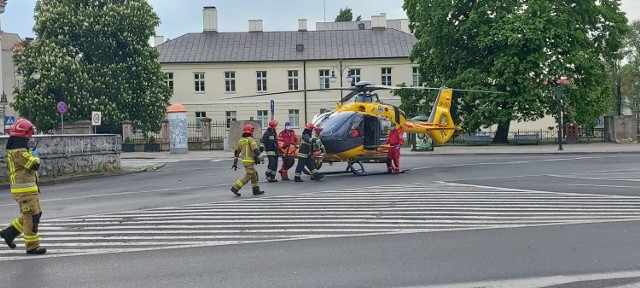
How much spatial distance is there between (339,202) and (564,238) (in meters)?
5.40

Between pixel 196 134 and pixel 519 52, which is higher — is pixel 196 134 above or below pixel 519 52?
below

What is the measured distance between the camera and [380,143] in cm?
2273

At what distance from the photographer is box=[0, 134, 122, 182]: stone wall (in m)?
22.2

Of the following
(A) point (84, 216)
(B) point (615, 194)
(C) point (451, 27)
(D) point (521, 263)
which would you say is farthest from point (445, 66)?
(D) point (521, 263)

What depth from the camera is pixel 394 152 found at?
73.4 feet

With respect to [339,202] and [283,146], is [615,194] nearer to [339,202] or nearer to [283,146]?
[339,202]

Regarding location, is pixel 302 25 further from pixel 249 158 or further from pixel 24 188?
pixel 24 188

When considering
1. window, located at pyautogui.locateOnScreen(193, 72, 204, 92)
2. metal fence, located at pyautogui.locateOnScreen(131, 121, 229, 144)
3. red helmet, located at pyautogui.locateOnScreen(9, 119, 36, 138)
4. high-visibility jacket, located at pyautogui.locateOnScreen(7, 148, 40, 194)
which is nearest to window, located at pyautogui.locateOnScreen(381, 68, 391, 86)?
window, located at pyautogui.locateOnScreen(193, 72, 204, 92)

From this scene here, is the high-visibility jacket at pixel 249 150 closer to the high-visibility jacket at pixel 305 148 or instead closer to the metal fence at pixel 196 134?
the high-visibility jacket at pixel 305 148

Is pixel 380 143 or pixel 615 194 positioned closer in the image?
pixel 615 194

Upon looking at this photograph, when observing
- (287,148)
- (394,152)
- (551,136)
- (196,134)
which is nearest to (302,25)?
(196,134)

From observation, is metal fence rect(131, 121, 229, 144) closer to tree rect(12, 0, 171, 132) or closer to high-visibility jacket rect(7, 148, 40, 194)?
tree rect(12, 0, 171, 132)

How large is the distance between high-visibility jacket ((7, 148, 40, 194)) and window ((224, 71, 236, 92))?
51328mm

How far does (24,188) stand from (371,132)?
48.0 ft
